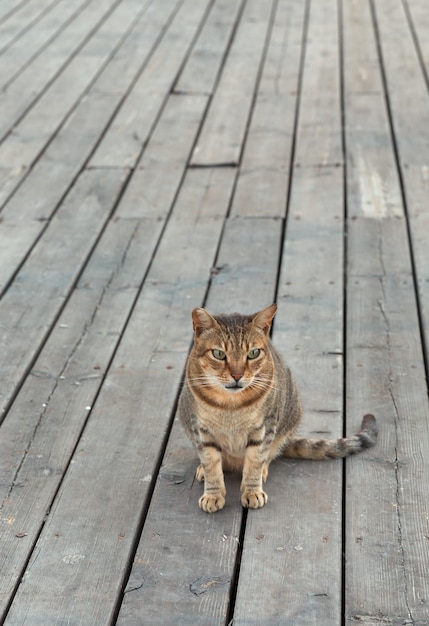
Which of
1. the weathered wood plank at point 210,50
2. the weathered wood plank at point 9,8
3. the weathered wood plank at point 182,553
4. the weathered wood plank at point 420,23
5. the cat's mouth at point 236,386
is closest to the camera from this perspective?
the weathered wood plank at point 182,553

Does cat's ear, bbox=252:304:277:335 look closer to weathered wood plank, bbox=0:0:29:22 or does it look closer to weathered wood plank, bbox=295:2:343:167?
weathered wood plank, bbox=295:2:343:167

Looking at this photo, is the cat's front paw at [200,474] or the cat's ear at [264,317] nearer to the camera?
the cat's ear at [264,317]

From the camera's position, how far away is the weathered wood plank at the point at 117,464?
2.40m

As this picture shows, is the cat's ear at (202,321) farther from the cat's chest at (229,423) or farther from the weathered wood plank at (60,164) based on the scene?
the weathered wood plank at (60,164)

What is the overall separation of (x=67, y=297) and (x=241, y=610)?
73.3 inches

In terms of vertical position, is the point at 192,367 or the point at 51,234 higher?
the point at 192,367

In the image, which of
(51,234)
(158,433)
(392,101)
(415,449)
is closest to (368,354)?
(415,449)

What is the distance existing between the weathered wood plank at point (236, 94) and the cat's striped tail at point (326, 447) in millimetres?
2508

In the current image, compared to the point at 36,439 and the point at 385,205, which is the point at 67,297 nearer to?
the point at 36,439

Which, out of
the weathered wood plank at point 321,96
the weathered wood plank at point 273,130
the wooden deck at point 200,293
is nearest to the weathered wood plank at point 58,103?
the wooden deck at point 200,293

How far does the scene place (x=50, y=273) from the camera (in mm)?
4105

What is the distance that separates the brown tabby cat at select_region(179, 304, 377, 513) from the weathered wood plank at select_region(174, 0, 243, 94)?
369 centimetres

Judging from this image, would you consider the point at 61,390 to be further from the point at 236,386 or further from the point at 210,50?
the point at 210,50

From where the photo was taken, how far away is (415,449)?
295 centimetres
